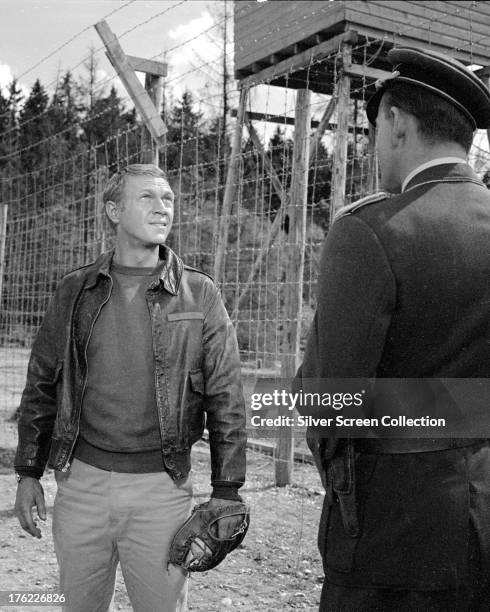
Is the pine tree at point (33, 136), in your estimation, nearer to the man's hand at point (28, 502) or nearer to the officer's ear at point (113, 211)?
the officer's ear at point (113, 211)

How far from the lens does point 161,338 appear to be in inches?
96.6

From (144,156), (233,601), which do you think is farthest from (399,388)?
(144,156)

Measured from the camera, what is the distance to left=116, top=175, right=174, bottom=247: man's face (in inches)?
103

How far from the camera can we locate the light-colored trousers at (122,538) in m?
2.36

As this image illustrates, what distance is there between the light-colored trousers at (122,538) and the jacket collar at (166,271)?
60cm

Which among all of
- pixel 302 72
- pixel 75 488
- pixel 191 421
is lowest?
pixel 75 488

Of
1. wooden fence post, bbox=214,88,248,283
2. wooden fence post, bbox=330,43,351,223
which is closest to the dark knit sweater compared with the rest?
wooden fence post, bbox=330,43,351,223

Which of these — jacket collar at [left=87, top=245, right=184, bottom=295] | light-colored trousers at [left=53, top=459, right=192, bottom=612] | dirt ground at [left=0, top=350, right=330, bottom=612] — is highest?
jacket collar at [left=87, top=245, right=184, bottom=295]

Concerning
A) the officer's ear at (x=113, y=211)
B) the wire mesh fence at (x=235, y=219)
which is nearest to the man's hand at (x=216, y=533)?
the officer's ear at (x=113, y=211)

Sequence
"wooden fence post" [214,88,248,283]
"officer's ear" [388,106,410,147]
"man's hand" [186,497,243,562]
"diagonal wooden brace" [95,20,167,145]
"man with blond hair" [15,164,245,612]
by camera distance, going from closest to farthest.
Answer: "officer's ear" [388,106,410,147] → "man's hand" [186,497,243,562] → "man with blond hair" [15,164,245,612] → "diagonal wooden brace" [95,20,167,145] → "wooden fence post" [214,88,248,283]

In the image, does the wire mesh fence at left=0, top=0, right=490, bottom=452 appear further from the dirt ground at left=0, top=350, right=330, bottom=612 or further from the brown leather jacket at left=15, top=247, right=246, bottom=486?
the brown leather jacket at left=15, top=247, right=246, bottom=486

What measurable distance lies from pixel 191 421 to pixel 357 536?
0.88 m

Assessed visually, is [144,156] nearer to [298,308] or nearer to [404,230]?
[298,308]

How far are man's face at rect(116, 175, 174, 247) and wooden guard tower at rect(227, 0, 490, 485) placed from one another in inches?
115
